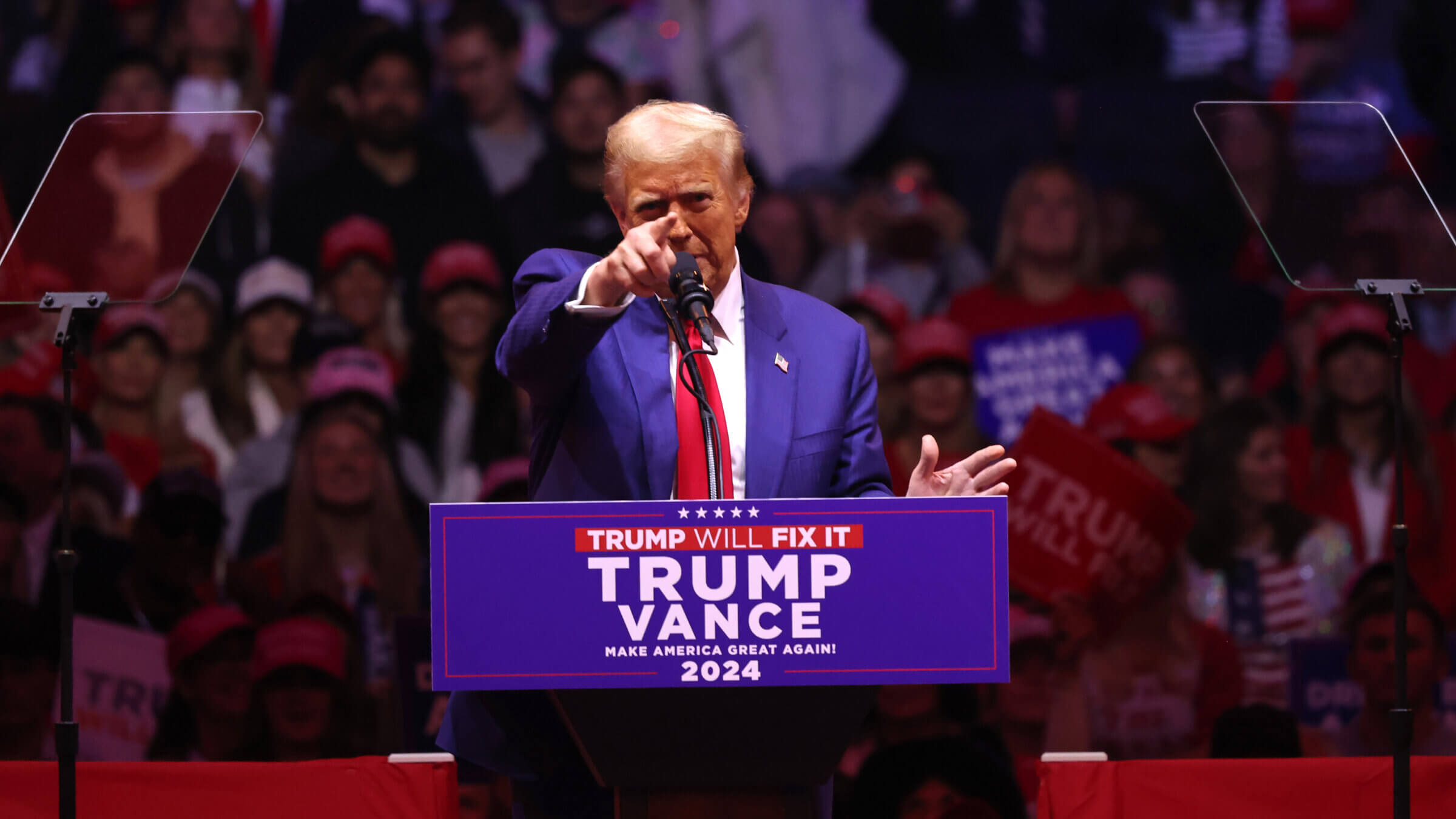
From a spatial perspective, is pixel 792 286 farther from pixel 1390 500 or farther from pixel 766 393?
pixel 766 393

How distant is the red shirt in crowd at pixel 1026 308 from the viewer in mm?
4199

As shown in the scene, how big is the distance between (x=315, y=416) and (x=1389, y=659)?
10.0ft

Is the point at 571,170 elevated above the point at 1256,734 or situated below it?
above

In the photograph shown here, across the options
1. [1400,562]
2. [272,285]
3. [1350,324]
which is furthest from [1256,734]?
[272,285]

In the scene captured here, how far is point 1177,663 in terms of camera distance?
388 centimetres

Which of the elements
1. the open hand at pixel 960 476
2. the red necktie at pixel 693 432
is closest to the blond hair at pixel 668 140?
the red necktie at pixel 693 432

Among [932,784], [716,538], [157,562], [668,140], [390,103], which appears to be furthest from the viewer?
[390,103]

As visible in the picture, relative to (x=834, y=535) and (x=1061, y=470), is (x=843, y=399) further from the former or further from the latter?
(x=1061, y=470)

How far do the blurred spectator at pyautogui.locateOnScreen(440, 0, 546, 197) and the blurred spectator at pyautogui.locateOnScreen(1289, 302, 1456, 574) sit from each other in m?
2.44

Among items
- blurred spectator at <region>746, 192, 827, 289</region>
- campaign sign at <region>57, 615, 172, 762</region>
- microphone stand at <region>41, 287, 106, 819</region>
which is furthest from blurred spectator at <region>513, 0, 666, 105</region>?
microphone stand at <region>41, 287, 106, 819</region>

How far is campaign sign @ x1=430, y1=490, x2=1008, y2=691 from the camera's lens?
133 cm

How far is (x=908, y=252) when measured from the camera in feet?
13.9

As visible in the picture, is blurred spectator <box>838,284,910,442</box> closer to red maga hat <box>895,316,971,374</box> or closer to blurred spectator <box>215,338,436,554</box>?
red maga hat <box>895,316,971,374</box>

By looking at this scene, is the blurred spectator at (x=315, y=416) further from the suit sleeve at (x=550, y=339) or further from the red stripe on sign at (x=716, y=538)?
the red stripe on sign at (x=716, y=538)
